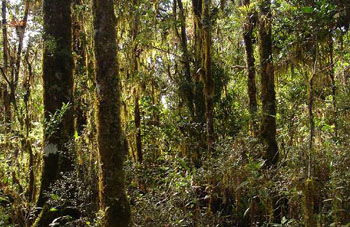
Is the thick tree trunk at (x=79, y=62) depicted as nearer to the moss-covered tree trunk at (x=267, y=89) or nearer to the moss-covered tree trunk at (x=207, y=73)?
the moss-covered tree trunk at (x=207, y=73)

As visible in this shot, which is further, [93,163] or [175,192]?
[175,192]

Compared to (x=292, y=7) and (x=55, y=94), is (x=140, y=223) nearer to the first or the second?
(x=55, y=94)

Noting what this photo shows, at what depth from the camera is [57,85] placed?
5.33 meters

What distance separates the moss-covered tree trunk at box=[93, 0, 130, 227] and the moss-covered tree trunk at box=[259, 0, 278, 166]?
3.83 metres

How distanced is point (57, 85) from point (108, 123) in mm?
1772

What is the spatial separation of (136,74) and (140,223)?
3854 millimetres

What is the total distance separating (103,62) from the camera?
4.01 metres

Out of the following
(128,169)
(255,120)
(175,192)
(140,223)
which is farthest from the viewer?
(255,120)

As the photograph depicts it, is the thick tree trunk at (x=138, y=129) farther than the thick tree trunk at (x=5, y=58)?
No

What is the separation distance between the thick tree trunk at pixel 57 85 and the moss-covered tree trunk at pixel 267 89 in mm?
3689

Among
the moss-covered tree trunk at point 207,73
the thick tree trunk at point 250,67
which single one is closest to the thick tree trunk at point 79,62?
the moss-covered tree trunk at point 207,73

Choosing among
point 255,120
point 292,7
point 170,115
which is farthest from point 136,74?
point 292,7

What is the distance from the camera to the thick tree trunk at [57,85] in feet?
17.0

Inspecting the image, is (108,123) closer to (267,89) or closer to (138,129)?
(138,129)
